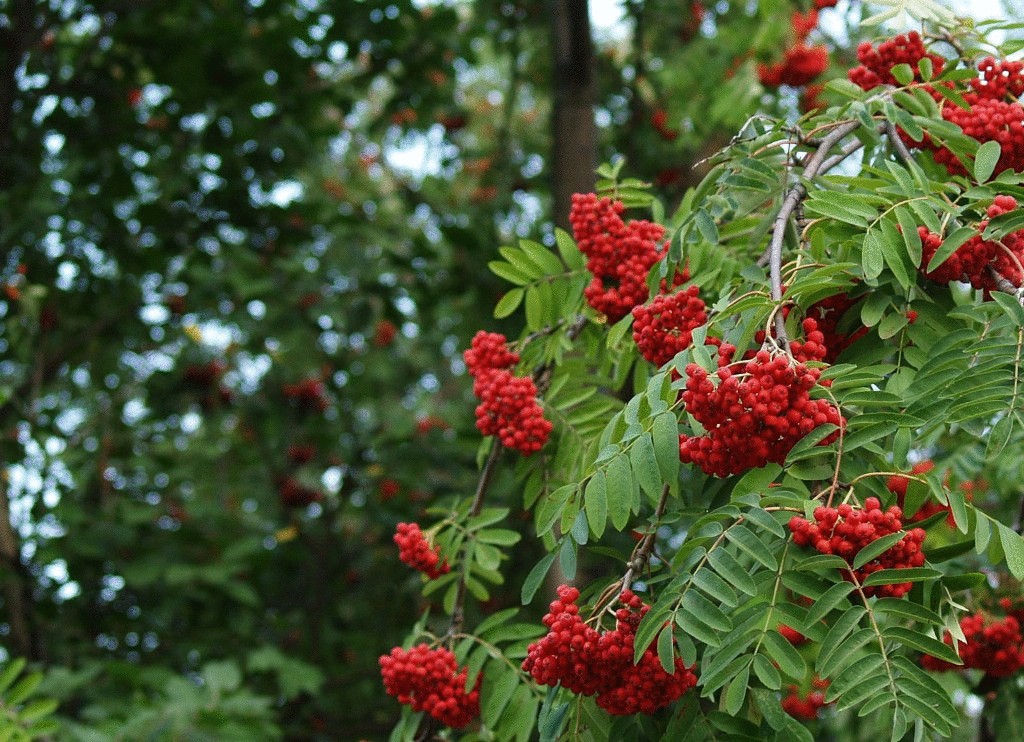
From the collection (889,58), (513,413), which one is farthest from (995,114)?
(513,413)

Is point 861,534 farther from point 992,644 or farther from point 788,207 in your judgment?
point 992,644

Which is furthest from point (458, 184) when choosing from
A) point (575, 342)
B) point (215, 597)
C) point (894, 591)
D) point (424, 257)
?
point (894, 591)

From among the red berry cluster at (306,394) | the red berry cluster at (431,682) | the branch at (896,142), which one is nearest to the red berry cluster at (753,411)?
the branch at (896,142)

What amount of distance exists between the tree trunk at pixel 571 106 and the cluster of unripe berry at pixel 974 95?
6.92 ft

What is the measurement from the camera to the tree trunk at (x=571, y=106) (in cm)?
501

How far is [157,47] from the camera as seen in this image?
5.79m

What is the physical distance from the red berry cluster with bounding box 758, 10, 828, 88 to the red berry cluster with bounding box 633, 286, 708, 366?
389cm

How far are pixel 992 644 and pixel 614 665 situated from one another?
1.58m

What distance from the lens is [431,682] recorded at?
263 centimetres

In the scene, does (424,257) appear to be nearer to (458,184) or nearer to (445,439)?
(445,439)

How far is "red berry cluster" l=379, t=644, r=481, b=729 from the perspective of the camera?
8.57 ft

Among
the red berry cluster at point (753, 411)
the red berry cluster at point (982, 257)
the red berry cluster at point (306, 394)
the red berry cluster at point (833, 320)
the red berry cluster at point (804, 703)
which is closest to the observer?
the red berry cluster at point (753, 411)

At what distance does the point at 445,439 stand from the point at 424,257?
0.95m

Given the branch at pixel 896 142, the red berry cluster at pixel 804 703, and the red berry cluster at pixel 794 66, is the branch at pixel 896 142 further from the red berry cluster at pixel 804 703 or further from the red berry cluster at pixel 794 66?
the red berry cluster at pixel 794 66
